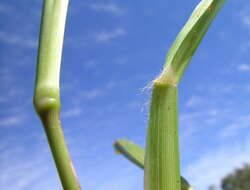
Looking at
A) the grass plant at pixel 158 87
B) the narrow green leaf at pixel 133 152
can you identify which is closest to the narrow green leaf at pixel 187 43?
the grass plant at pixel 158 87

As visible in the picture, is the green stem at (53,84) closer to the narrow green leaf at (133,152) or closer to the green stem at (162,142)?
the green stem at (162,142)

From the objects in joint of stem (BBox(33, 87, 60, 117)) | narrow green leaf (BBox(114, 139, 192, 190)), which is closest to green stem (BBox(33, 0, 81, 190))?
joint of stem (BBox(33, 87, 60, 117))

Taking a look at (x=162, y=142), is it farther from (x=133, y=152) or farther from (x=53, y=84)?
(x=133, y=152)

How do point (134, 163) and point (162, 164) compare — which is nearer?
point (162, 164)

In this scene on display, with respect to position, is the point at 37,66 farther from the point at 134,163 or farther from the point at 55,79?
the point at 134,163

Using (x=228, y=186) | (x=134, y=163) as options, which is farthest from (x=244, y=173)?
(x=134, y=163)

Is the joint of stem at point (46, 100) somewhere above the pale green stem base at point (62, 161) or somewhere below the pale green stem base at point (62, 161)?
above

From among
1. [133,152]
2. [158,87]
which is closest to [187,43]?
[158,87]
